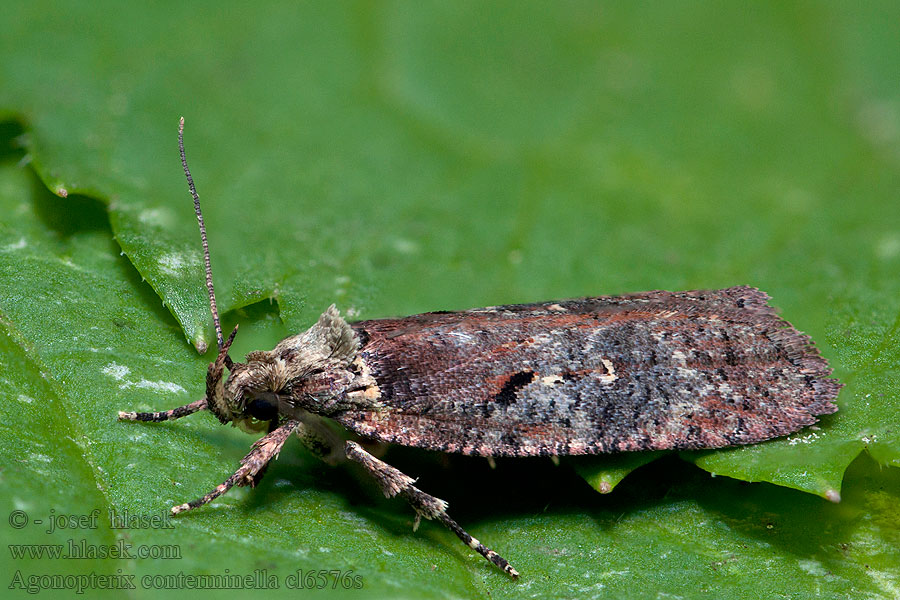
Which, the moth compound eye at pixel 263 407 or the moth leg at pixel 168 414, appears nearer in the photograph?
the moth leg at pixel 168 414

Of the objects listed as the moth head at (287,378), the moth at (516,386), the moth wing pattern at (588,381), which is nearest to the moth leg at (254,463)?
the moth at (516,386)

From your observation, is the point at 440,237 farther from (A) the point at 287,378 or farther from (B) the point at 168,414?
(B) the point at 168,414

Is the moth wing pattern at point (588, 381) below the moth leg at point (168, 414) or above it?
above

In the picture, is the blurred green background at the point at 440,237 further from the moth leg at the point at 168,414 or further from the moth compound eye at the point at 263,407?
the moth compound eye at the point at 263,407

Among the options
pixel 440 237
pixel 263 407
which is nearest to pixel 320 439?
pixel 263 407

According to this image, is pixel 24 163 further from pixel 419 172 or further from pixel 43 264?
pixel 419 172

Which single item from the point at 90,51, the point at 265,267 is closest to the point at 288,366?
the point at 265,267
